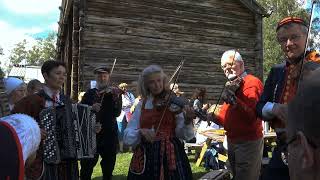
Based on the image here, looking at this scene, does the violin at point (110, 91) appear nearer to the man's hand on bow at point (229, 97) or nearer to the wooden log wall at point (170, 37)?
the man's hand on bow at point (229, 97)

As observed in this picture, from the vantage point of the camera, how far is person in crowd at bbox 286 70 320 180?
3.55 feet

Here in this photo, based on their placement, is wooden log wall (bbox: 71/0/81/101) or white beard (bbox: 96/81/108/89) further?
wooden log wall (bbox: 71/0/81/101)

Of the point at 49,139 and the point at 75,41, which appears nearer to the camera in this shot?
the point at 49,139

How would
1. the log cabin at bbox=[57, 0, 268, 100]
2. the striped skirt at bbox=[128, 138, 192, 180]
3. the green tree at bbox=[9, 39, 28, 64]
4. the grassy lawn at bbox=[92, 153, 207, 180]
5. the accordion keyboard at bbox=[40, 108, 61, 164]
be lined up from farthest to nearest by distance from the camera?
the green tree at bbox=[9, 39, 28, 64] → the log cabin at bbox=[57, 0, 268, 100] → the grassy lawn at bbox=[92, 153, 207, 180] → the accordion keyboard at bbox=[40, 108, 61, 164] → the striped skirt at bbox=[128, 138, 192, 180]

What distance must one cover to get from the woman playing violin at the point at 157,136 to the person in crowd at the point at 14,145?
8.06ft

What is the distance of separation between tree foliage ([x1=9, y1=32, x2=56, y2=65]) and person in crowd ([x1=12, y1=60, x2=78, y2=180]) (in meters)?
65.0

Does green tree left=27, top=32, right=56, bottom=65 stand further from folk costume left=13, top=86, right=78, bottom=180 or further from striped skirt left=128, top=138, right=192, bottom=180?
striped skirt left=128, top=138, right=192, bottom=180

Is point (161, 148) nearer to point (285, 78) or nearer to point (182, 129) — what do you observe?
point (182, 129)

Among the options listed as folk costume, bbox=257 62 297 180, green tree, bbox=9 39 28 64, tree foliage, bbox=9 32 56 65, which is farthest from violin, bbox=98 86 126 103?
green tree, bbox=9 39 28 64

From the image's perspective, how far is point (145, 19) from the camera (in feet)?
46.0

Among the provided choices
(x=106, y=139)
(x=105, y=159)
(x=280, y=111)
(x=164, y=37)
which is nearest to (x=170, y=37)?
(x=164, y=37)

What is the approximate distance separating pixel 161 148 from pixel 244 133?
856 millimetres

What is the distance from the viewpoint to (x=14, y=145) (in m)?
1.26

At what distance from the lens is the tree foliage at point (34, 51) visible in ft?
231
